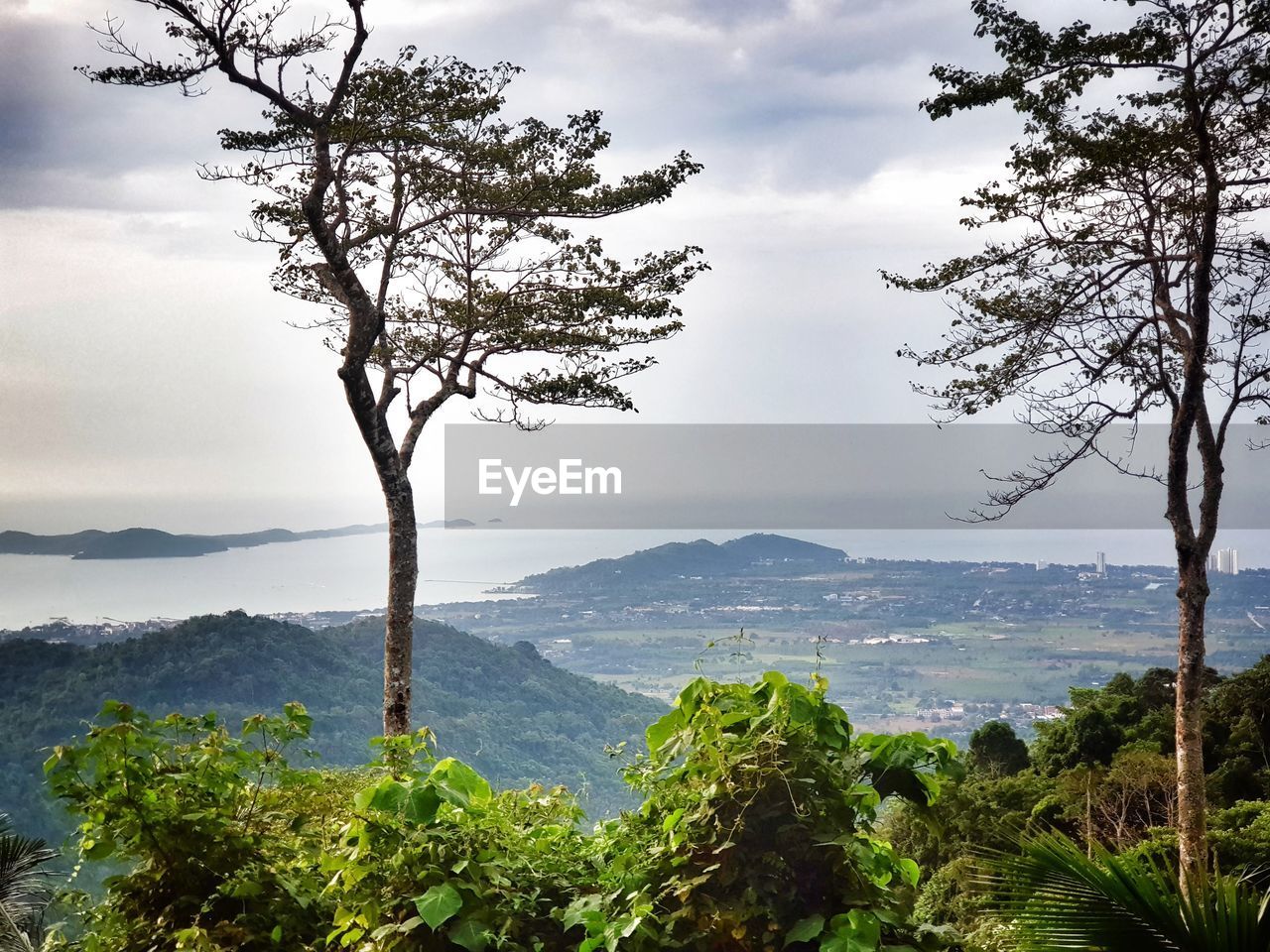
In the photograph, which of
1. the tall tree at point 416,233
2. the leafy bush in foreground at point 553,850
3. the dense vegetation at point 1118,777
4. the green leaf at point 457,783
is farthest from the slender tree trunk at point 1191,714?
the green leaf at point 457,783

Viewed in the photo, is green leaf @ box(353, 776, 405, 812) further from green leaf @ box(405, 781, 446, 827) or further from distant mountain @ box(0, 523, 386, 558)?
distant mountain @ box(0, 523, 386, 558)

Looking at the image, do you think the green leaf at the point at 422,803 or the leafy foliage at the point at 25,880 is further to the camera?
the leafy foliage at the point at 25,880

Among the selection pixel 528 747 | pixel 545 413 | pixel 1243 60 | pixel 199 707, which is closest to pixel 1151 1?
pixel 1243 60

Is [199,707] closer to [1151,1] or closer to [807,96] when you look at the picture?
[807,96]

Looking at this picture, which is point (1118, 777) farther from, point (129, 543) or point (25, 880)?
point (129, 543)

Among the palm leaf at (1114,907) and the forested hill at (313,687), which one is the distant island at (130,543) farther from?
the palm leaf at (1114,907)

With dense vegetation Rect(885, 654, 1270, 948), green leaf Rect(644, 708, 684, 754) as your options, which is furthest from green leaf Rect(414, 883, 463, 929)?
dense vegetation Rect(885, 654, 1270, 948)

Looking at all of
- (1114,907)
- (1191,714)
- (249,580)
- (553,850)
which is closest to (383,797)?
(553,850)
